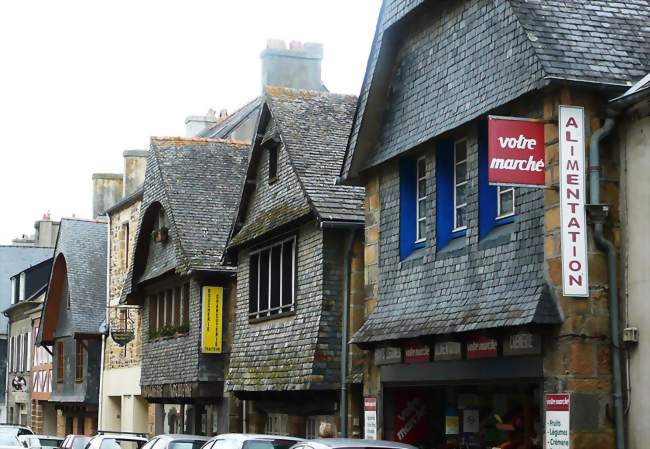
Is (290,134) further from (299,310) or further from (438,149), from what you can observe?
(438,149)

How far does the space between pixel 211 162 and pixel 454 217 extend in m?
15.2

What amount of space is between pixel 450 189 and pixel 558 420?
4.32 m

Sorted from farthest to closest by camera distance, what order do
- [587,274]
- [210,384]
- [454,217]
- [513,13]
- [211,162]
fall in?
[211,162] < [210,384] < [454,217] < [513,13] < [587,274]

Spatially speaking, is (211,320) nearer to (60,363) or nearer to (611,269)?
(611,269)

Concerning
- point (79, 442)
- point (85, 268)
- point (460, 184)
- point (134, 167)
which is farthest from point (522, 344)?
point (85, 268)

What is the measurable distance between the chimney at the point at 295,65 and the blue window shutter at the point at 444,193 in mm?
14441

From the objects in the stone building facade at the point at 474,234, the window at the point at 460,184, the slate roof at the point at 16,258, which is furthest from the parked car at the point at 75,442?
the slate roof at the point at 16,258

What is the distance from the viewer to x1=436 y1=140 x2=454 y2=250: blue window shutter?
17.6m

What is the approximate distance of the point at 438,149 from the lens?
58.6ft

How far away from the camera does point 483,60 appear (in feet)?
54.7

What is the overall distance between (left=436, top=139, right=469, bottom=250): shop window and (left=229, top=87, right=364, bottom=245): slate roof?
16.4 feet

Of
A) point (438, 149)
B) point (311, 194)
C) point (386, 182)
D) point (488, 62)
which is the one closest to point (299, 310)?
point (311, 194)

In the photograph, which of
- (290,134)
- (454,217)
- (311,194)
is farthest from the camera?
(290,134)

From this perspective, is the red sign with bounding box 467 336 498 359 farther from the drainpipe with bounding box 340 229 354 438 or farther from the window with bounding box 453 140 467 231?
the drainpipe with bounding box 340 229 354 438
